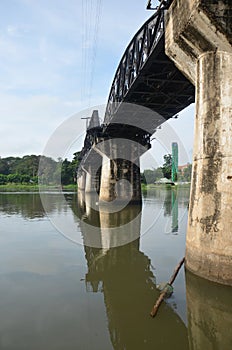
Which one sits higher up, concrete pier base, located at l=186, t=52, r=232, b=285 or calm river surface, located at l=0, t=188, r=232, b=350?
concrete pier base, located at l=186, t=52, r=232, b=285

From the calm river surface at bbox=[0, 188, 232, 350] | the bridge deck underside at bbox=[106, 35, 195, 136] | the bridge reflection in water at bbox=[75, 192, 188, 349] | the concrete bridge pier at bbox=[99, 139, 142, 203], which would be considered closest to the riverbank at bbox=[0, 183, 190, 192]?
the concrete bridge pier at bbox=[99, 139, 142, 203]

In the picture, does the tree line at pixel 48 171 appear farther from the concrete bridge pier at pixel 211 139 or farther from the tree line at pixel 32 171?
the concrete bridge pier at pixel 211 139

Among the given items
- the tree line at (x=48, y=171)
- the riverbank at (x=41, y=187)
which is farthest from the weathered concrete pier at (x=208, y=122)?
the riverbank at (x=41, y=187)

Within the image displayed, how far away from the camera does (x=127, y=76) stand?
2181 centimetres

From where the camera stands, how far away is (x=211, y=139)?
934 centimetres

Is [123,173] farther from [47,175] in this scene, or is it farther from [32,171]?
[32,171]

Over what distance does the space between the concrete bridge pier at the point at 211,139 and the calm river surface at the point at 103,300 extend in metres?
0.73

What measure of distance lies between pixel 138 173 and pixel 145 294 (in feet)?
98.3

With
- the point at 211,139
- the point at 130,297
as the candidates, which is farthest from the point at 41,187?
the point at 130,297

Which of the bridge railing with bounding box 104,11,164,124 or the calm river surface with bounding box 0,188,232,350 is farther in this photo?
the bridge railing with bounding box 104,11,164,124

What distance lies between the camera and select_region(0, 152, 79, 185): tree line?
296 feet

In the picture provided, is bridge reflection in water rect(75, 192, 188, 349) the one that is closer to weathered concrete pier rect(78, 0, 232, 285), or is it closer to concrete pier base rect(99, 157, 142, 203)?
weathered concrete pier rect(78, 0, 232, 285)

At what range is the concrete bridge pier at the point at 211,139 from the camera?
28.8 feet

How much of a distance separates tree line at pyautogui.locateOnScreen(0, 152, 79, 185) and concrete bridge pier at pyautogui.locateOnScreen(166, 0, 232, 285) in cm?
7280
